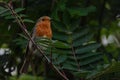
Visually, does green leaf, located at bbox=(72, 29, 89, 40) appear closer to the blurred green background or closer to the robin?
the blurred green background

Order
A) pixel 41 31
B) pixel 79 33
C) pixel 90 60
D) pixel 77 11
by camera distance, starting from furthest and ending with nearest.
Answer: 1. pixel 77 11
2. pixel 79 33
3. pixel 90 60
4. pixel 41 31

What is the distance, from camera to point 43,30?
8.08 ft

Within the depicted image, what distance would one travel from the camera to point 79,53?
262 centimetres

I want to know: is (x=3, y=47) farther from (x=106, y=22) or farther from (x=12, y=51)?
(x=106, y=22)

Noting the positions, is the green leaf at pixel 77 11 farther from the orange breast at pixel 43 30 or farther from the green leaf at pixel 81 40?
the orange breast at pixel 43 30

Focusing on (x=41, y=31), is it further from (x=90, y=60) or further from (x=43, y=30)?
(x=90, y=60)

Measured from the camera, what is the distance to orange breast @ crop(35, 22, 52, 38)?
243cm

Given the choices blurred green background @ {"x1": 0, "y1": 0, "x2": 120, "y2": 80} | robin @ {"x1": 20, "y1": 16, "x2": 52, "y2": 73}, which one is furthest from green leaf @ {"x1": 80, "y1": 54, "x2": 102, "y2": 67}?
robin @ {"x1": 20, "y1": 16, "x2": 52, "y2": 73}

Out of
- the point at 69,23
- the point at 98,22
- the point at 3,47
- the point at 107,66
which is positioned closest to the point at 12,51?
the point at 3,47

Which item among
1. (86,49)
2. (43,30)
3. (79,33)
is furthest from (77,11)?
(43,30)

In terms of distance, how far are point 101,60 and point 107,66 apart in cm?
61

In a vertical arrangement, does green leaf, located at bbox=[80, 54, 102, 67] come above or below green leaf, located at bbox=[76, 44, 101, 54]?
below

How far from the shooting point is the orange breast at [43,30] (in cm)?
243

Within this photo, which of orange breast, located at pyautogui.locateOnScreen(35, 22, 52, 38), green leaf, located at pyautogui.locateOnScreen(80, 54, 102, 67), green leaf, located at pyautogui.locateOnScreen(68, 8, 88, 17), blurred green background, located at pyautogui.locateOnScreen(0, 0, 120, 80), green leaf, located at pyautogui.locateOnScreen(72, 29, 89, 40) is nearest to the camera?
blurred green background, located at pyautogui.locateOnScreen(0, 0, 120, 80)
